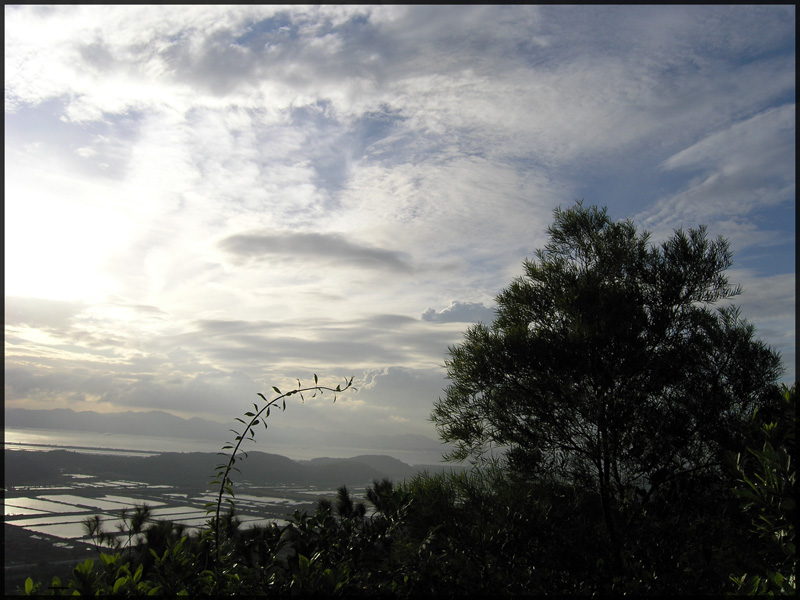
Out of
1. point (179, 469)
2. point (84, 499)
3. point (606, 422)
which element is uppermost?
point (606, 422)

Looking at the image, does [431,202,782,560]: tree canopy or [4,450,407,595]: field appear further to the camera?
[4,450,407,595]: field

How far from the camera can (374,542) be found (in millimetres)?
3404

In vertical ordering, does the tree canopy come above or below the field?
above

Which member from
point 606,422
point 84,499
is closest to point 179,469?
point 84,499

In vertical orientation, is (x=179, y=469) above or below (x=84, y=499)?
below

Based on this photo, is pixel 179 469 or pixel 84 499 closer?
pixel 84 499

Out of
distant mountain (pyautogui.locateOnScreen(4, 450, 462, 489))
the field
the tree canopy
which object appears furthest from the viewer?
distant mountain (pyautogui.locateOnScreen(4, 450, 462, 489))

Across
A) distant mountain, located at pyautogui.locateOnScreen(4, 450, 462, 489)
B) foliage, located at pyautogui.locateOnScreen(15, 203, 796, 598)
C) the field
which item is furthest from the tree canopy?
distant mountain, located at pyautogui.locateOnScreen(4, 450, 462, 489)

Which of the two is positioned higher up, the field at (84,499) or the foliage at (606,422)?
the foliage at (606,422)

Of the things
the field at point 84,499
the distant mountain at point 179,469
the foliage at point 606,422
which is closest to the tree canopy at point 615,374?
the foliage at point 606,422

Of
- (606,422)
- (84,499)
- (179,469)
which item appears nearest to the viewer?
(606,422)

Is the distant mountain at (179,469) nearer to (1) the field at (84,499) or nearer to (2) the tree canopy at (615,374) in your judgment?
(1) the field at (84,499)

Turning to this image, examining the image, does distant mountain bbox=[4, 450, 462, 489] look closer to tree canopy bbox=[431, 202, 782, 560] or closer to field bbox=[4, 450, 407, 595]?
field bbox=[4, 450, 407, 595]

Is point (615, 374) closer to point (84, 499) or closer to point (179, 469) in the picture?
point (84, 499)
